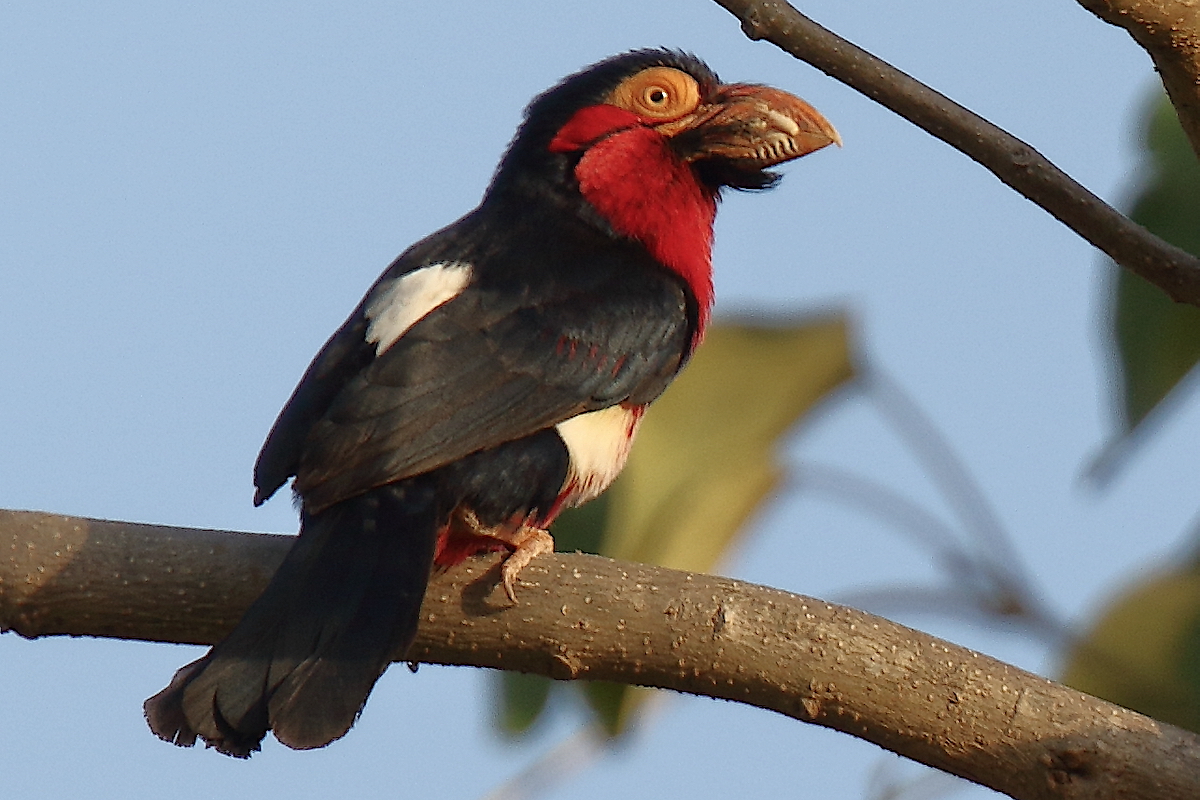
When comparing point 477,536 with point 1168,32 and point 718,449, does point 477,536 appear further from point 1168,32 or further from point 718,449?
point 1168,32

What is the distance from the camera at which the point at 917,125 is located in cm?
299

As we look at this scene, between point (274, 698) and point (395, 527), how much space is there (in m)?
0.47

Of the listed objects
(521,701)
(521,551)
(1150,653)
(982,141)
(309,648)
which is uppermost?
(982,141)

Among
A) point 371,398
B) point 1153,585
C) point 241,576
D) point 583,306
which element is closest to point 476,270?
point 583,306

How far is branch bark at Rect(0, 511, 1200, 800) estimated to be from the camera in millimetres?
2855

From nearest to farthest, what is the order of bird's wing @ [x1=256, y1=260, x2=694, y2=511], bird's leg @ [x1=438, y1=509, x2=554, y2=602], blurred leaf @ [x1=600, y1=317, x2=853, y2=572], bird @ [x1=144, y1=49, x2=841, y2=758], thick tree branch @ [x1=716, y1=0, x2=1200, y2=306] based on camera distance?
thick tree branch @ [x1=716, y1=0, x2=1200, y2=306], bird @ [x1=144, y1=49, x2=841, y2=758], bird's wing @ [x1=256, y1=260, x2=694, y2=511], bird's leg @ [x1=438, y1=509, x2=554, y2=602], blurred leaf @ [x1=600, y1=317, x2=853, y2=572]

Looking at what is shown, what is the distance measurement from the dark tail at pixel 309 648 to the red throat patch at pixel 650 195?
1182mm

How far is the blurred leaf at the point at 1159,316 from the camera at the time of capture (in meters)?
3.79

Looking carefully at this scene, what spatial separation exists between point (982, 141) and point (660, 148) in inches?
57.0

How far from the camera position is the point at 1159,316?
3.85 metres

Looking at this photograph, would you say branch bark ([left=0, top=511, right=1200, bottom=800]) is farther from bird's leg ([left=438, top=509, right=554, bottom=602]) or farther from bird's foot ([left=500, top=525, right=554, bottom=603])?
bird's leg ([left=438, top=509, right=554, bottom=602])

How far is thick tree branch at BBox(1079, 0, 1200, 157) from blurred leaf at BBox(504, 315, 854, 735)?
1311mm

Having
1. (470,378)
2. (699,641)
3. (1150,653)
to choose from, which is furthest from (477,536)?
(1150,653)

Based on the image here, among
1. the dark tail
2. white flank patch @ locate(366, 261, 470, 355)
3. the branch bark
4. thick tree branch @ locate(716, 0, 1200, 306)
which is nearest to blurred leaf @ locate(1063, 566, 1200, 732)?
the branch bark
